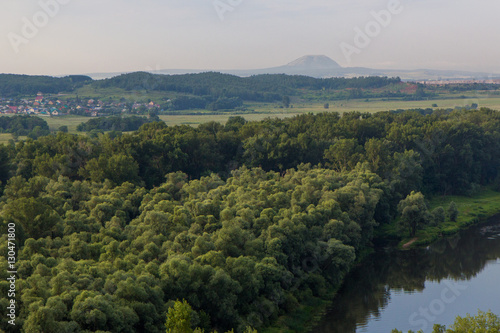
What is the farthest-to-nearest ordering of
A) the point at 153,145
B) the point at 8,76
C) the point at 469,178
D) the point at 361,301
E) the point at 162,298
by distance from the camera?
the point at 8,76
the point at 469,178
the point at 153,145
the point at 361,301
the point at 162,298

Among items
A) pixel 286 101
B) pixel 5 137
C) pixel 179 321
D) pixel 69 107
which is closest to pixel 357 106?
pixel 286 101

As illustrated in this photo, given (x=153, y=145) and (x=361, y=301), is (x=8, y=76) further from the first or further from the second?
(x=361, y=301)

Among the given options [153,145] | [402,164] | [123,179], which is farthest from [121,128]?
[402,164]

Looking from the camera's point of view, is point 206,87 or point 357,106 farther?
point 206,87

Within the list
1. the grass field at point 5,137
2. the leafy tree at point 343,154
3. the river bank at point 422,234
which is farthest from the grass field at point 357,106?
the river bank at point 422,234

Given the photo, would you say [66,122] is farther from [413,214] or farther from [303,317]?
[303,317]
